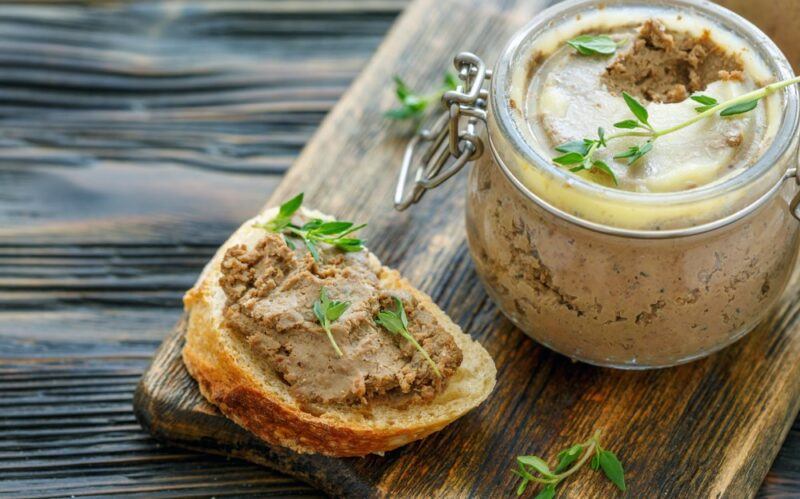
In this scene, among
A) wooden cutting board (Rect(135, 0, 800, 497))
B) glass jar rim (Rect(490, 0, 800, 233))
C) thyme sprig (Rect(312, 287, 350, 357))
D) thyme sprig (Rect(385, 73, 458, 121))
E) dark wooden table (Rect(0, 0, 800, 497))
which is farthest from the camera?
thyme sprig (Rect(385, 73, 458, 121))

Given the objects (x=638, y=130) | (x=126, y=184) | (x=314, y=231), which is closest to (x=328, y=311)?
(x=314, y=231)

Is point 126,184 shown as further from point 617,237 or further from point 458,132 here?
point 617,237

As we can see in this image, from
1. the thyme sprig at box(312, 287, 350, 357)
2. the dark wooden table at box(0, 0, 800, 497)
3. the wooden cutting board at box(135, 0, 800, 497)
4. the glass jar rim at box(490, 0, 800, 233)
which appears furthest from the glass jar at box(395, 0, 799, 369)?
the dark wooden table at box(0, 0, 800, 497)

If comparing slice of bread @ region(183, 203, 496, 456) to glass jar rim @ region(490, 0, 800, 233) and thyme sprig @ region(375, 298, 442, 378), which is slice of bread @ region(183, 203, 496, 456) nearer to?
thyme sprig @ region(375, 298, 442, 378)

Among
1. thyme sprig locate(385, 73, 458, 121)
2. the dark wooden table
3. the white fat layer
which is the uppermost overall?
the white fat layer

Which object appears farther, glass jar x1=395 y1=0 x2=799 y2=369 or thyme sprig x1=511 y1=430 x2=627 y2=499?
thyme sprig x1=511 y1=430 x2=627 y2=499

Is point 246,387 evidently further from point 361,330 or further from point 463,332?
point 463,332
